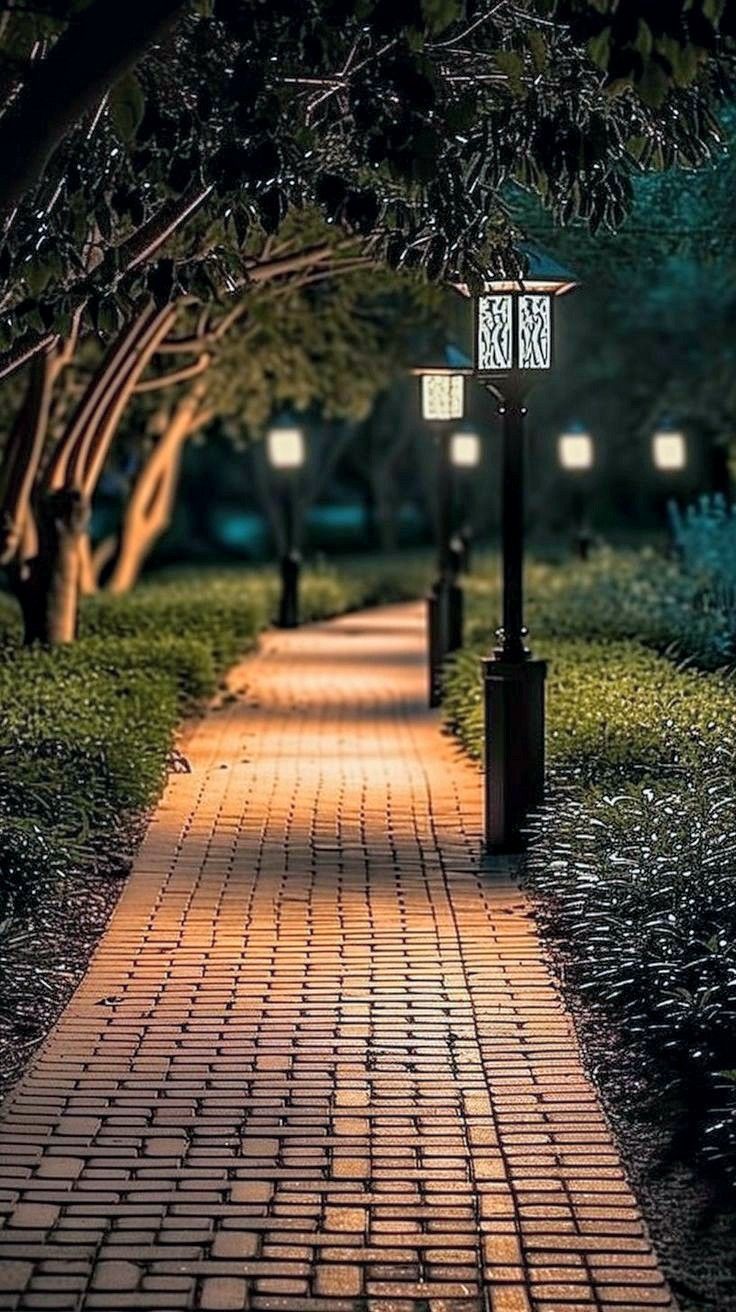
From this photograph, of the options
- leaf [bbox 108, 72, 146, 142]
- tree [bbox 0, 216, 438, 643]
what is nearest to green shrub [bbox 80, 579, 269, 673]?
tree [bbox 0, 216, 438, 643]

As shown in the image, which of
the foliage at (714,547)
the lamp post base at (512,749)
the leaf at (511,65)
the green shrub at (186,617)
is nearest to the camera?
the leaf at (511,65)

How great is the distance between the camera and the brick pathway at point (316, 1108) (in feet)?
19.0

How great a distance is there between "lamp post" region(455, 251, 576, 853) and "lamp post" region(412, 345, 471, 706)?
610 centimetres

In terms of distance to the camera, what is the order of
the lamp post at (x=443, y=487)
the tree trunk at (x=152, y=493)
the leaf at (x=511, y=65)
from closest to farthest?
1. the leaf at (x=511, y=65)
2. the lamp post at (x=443, y=487)
3. the tree trunk at (x=152, y=493)

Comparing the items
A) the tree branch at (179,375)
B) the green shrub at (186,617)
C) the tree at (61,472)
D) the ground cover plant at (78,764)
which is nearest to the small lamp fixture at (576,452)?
the green shrub at (186,617)

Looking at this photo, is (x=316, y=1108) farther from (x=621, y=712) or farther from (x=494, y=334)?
(x=621, y=712)

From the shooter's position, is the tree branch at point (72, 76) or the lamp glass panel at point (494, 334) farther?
the lamp glass panel at point (494, 334)

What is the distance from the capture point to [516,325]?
1188 centimetres

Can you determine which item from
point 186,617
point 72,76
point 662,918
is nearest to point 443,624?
point 186,617

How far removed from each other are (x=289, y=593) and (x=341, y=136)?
1954 cm

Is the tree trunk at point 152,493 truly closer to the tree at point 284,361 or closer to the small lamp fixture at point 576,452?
the tree at point 284,361

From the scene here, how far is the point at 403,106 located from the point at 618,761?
15.7ft

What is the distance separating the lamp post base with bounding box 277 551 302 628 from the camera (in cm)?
2902

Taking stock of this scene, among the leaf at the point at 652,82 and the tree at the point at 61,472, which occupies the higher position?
the leaf at the point at 652,82
